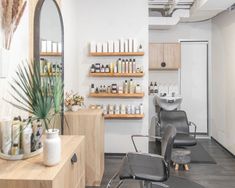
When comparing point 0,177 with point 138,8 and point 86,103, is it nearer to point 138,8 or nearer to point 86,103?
point 86,103

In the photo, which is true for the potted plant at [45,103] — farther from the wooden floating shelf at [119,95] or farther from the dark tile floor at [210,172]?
the wooden floating shelf at [119,95]

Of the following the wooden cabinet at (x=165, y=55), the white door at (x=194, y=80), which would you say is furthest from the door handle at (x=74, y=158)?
the white door at (x=194, y=80)

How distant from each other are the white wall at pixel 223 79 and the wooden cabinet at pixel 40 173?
3.56m

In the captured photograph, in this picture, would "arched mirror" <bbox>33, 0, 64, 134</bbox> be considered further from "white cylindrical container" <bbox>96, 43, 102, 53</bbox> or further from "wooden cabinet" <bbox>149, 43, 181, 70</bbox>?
"wooden cabinet" <bbox>149, 43, 181, 70</bbox>

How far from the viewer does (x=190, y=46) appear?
5992mm

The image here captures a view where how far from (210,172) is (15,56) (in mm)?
3088

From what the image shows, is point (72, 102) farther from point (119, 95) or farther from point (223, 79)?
point (223, 79)

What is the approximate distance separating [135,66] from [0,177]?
11.0ft

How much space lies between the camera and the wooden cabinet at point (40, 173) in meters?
1.36

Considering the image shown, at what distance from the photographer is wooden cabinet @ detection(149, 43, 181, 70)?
549cm

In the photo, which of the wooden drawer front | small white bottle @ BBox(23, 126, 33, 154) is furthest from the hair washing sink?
small white bottle @ BBox(23, 126, 33, 154)

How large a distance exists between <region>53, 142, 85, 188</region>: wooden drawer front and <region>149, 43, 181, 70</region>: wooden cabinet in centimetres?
368

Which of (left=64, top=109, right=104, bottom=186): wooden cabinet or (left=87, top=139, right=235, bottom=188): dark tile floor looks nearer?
(left=64, top=109, right=104, bottom=186): wooden cabinet

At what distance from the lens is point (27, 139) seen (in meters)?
1.68
